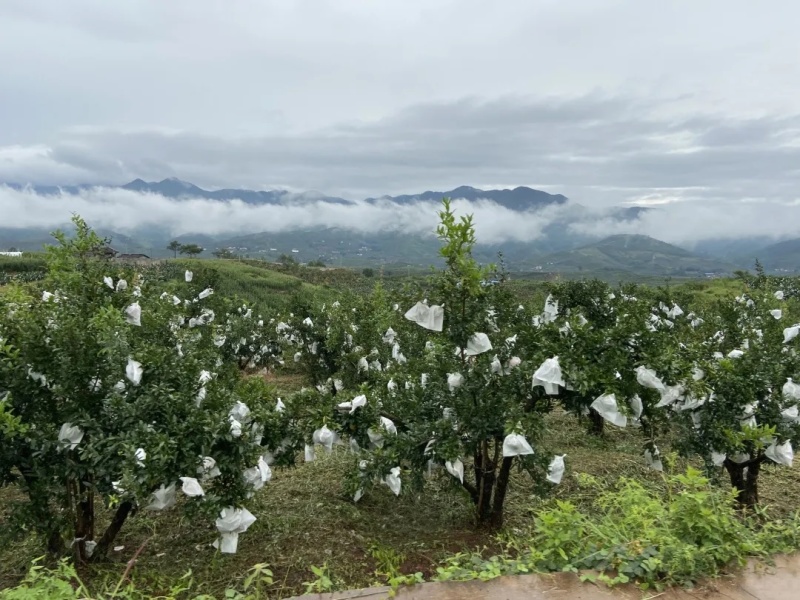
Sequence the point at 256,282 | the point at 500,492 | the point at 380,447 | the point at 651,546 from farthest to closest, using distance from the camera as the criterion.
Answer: the point at 256,282
the point at 500,492
the point at 380,447
the point at 651,546

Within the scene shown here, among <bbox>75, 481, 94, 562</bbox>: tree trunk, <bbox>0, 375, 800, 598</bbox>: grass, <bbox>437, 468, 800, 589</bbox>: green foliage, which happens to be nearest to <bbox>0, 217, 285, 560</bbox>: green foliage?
<bbox>75, 481, 94, 562</bbox>: tree trunk

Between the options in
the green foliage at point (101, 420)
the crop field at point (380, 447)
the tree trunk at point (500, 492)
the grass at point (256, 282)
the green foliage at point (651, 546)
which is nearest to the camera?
the green foliage at point (651, 546)

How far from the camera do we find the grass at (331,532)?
534 centimetres

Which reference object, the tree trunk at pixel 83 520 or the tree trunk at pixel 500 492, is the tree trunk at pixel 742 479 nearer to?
the tree trunk at pixel 500 492

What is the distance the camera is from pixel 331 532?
245 inches

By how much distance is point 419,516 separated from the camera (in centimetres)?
682

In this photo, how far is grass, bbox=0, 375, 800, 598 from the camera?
17.5ft

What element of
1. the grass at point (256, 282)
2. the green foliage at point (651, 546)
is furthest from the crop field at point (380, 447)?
the grass at point (256, 282)

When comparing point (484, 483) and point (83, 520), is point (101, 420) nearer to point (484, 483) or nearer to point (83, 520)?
point (83, 520)

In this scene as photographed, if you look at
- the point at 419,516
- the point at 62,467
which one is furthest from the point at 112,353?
the point at 419,516

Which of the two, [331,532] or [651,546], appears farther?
[331,532]

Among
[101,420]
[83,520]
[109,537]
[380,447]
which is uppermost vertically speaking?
[101,420]

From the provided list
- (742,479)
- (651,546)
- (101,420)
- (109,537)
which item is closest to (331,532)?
(109,537)

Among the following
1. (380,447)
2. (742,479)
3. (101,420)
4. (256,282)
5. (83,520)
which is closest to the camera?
Result: (101,420)
